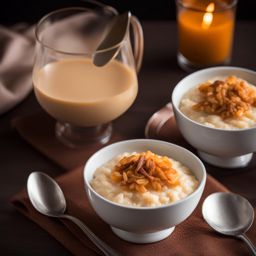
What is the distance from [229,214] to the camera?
177cm

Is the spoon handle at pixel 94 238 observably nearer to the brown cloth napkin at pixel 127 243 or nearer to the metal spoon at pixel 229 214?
the brown cloth napkin at pixel 127 243

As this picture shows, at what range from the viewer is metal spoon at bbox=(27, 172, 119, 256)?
1.79m

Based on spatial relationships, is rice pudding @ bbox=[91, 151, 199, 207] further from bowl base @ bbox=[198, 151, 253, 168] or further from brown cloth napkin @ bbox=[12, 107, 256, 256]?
bowl base @ bbox=[198, 151, 253, 168]

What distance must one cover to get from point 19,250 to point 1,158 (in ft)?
1.45

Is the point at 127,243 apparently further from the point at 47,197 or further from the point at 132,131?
the point at 132,131

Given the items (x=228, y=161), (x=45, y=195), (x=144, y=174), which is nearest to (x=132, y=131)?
(x=228, y=161)

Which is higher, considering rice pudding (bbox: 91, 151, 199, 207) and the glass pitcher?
rice pudding (bbox: 91, 151, 199, 207)

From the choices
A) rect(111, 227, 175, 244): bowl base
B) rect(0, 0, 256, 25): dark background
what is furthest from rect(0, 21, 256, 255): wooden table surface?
rect(0, 0, 256, 25): dark background

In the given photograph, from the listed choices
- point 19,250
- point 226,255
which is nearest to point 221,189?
point 226,255

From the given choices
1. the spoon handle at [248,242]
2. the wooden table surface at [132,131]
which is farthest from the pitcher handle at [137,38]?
the spoon handle at [248,242]

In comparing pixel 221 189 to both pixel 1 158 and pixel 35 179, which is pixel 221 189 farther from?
pixel 1 158

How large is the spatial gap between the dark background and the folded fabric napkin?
0.81 m

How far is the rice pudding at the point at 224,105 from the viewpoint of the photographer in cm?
194

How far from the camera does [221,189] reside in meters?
1.90
